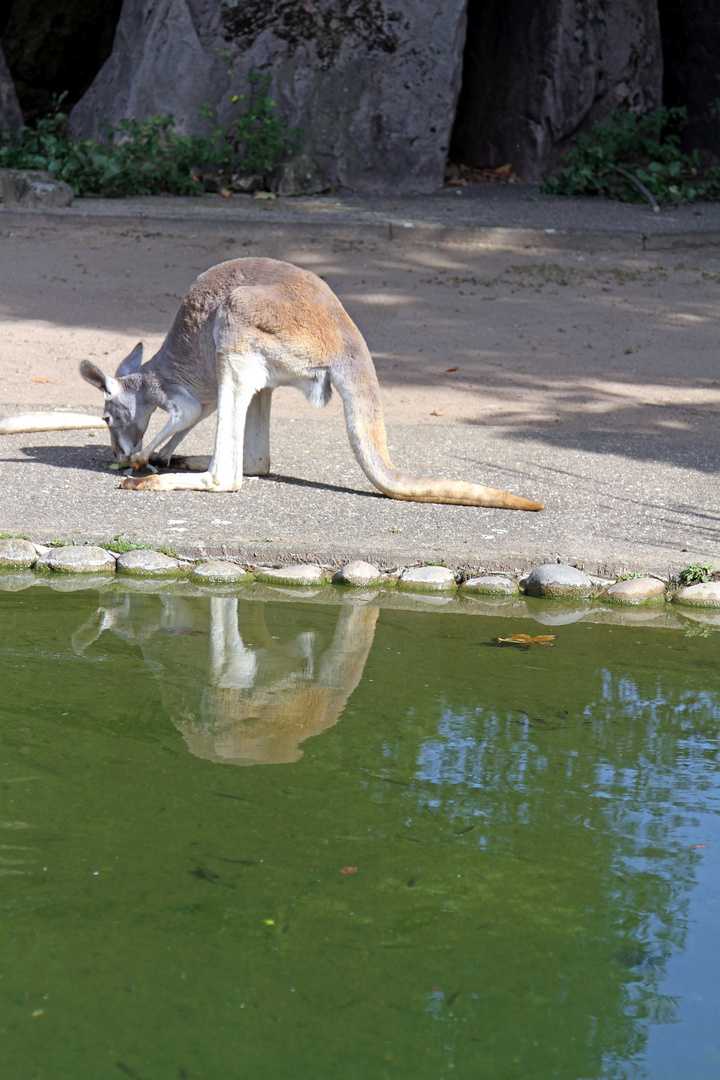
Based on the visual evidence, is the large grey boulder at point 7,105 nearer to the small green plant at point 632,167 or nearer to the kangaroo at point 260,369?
the small green plant at point 632,167

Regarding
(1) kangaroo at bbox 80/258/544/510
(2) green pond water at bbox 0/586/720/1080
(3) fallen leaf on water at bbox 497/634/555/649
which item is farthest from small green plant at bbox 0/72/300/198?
(3) fallen leaf on water at bbox 497/634/555/649

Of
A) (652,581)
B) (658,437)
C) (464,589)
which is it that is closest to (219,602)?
(464,589)

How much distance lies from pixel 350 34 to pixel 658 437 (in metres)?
8.21

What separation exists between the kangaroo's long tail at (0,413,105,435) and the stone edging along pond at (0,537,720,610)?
2.12 metres

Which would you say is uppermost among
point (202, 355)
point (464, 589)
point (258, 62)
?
point (258, 62)

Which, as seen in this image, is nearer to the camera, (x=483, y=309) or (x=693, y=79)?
(x=483, y=309)

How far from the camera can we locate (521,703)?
3.15m

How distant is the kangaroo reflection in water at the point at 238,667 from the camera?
2.90 m

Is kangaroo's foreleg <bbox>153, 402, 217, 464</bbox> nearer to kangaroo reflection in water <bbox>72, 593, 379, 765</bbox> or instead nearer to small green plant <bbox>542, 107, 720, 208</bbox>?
kangaroo reflection in water <bbox>72, 593, 379, 765</bbox>

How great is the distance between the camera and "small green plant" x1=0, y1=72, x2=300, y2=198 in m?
12.0

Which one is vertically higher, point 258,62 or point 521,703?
point 258,62

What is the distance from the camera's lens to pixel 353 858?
233 cm

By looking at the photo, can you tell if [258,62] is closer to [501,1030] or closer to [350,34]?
[350,34]

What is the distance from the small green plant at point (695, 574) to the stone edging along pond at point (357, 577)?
0.07 m
